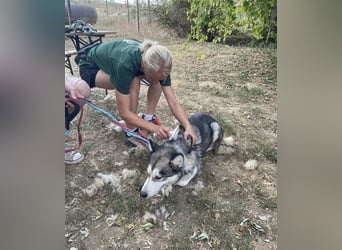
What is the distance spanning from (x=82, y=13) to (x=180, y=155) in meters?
0.46

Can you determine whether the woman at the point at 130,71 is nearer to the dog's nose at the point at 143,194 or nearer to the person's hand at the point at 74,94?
the person's hand at the point at 74,94

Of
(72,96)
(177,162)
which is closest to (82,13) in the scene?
(72,96)

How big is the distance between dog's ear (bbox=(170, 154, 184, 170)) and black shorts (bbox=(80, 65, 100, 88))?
30cm

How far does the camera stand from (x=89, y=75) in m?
0.85

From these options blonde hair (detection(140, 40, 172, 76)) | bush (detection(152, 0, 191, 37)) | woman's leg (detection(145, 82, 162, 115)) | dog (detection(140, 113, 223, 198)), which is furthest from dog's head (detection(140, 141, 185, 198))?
bush (detection(152, 0, 191, 37))

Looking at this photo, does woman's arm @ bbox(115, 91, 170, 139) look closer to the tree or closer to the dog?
the dog

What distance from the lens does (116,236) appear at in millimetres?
794

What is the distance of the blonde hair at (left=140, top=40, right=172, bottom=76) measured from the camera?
860mm

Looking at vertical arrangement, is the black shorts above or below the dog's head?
above

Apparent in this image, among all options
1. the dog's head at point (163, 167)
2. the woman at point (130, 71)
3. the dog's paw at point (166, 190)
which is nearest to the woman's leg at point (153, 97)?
the woman at point (130, 71)

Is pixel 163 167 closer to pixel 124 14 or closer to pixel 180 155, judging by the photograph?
pixel 180 155

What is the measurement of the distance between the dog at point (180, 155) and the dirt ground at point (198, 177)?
0.06 feet
